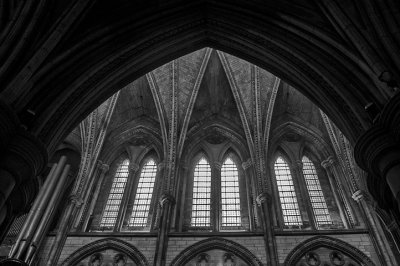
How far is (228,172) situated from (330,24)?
9.43 metres

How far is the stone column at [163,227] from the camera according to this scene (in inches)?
530

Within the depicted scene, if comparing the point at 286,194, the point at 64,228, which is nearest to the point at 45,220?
the point at 64,228

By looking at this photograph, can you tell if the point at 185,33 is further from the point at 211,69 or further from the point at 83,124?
the point at 83,124

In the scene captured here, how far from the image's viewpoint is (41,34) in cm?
891

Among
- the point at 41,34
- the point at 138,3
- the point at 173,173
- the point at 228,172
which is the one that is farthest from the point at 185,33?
the point at 228,172

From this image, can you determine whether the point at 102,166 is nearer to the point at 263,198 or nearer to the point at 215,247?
the point at 215,247

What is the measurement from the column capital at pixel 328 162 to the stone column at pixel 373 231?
236 centimetres

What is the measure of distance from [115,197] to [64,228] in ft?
9.41

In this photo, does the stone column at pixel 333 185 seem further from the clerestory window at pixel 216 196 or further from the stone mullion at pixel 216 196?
the stone mullion at pixel 216 196

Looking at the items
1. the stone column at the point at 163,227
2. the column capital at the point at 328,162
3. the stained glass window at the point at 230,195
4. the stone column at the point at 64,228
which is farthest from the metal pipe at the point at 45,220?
the column capital at the point at 328,162

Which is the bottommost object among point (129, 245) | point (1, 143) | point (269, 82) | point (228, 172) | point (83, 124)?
point (1, 143)

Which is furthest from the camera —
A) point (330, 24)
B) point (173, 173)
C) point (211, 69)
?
point (211, 69)

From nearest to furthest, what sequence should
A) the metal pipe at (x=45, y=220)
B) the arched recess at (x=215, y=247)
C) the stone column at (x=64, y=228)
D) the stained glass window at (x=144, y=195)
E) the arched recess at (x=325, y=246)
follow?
1. the metal pipe at (x=45, y=220)
2. the arched recess at (x=325, y=246)
3. the arched recess at (x=215, y=247)
4. the stone column at (x=64, y=228)
5. the stained glass window at (x=144, y=195)

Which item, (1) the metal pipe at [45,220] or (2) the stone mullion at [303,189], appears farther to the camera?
(2) the stone mullion at [303,189]
